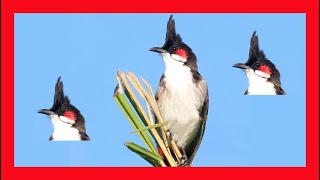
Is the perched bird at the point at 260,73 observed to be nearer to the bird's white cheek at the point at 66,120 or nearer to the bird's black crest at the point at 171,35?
the bird's black crest at the point at 171,35

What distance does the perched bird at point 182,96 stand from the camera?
3.00 metres

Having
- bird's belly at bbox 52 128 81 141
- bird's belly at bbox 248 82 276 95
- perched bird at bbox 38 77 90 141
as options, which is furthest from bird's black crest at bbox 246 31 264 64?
bird's belly at bbox 52 128 81 141

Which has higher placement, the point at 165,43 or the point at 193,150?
Answer: the point at 165,43

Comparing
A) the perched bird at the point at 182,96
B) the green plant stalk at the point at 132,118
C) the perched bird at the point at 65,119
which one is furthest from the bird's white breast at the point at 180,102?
the green plant stalk at the point at 132,118

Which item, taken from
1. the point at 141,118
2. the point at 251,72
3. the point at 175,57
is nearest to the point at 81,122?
the point at 175,57

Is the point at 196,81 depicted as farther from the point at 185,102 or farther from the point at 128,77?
the point at 128,77

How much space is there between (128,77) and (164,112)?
3.99 ft

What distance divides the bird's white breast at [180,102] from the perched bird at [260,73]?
371 millimetres

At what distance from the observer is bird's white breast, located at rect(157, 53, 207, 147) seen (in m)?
3.01

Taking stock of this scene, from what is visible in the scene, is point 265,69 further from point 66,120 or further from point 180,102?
point 66,120

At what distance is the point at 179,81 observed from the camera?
121 inches

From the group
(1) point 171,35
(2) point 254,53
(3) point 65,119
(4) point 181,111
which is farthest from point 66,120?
(2) point 254,53

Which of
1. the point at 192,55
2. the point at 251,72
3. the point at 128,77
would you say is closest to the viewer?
the point at 128,77

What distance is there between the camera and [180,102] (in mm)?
3051
